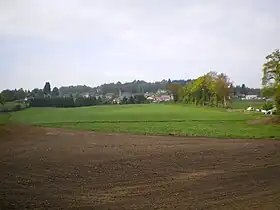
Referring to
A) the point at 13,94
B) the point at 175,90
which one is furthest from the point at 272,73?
the point at 175,90

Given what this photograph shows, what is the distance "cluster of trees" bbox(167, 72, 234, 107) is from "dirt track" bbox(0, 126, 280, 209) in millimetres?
63100

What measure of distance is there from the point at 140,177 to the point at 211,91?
78.6m

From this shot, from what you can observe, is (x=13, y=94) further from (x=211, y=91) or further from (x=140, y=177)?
(x=140, y=177)

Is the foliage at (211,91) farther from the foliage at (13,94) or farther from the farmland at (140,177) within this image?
the farmland at (140,177)

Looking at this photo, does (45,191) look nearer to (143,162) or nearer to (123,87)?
(143,162)

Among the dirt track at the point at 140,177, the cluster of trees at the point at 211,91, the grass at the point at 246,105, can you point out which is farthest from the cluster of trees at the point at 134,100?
the dirt track at the point at 140,177

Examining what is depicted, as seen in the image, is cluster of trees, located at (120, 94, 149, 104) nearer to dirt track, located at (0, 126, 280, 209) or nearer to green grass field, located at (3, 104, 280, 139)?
green grass field, located at (3, 104, 280, 139)

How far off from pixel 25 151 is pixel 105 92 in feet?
519

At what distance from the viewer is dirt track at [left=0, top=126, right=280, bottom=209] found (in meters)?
10.7

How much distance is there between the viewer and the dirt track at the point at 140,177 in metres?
10.7

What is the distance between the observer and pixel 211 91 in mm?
90312

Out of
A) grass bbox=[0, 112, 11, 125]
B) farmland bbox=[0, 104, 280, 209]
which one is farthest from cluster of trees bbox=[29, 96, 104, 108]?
farmland bbox=[0, 104, 280, 209]

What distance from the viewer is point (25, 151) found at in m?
21.6

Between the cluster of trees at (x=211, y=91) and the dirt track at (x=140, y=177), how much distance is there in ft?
207
